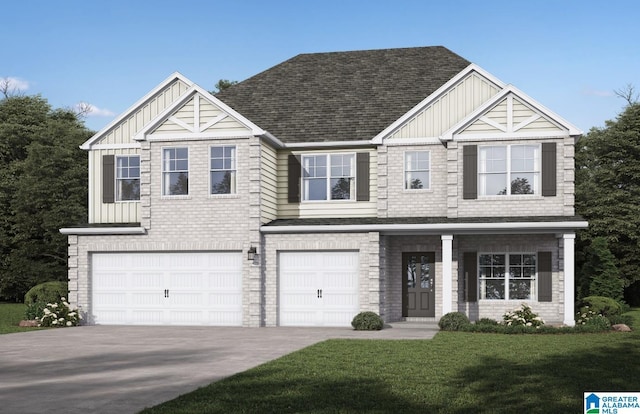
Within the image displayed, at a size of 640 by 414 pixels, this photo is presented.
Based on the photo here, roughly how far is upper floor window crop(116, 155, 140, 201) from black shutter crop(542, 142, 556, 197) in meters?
13.6

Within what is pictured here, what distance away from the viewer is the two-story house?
84.5ft

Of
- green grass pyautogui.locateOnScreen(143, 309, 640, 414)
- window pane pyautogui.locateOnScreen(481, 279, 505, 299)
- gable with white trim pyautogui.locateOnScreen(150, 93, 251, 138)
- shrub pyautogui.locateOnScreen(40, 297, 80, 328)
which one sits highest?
gable with white trim pyautogui.locateOnScreen(150, 93, 251, 138)

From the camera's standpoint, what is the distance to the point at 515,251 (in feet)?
88.7

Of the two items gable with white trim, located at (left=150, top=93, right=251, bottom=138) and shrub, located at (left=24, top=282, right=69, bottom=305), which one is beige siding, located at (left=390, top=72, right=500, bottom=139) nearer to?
gable with white trim, located at (left=150, top=93, right=251, bottom=138)

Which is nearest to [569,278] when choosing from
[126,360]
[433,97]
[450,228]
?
[450,228]

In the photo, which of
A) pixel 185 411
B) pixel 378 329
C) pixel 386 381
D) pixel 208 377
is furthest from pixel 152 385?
pixel 378 329

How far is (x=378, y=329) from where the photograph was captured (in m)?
24.4

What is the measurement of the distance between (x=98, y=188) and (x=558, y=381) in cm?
1981

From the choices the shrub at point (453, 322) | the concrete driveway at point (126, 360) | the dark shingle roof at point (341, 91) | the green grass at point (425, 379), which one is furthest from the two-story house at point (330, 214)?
the green grass at point (425, 379)

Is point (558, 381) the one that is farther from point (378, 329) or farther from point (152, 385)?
point (378, 329)

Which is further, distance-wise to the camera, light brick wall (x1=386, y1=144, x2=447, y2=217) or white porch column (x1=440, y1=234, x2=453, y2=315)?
light brick wall (x1=386, y1=144, x2=447, y2=217)

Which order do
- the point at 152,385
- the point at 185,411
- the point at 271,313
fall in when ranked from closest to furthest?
the point at 185,411, the point at 152,385, the point at 271,313

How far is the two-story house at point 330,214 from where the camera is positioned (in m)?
25.8

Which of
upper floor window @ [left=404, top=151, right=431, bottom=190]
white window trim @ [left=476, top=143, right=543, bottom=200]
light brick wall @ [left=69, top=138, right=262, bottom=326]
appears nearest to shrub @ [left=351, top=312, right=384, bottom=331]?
light brick wall @ [left=69, top=138, right=262, bottom=326]
